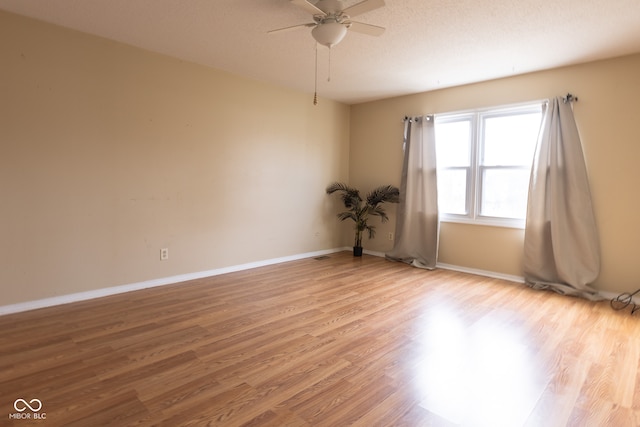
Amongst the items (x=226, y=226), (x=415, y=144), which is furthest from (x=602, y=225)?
(x=226, y=226)

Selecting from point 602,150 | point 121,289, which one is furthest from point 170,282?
point 602,150

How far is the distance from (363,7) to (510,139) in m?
2.95

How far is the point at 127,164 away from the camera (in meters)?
3.46

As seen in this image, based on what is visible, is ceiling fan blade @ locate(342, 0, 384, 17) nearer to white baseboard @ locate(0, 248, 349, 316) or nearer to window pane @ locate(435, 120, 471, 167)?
window pane @ locate(435, 120, 471, 167)

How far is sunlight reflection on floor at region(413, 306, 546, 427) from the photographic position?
1.75 meters

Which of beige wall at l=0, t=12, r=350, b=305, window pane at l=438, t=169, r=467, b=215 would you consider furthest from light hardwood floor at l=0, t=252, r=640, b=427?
window pane at l=438, t=169, r=467, b=215

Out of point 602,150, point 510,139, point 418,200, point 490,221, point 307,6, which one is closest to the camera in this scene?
point 307,6

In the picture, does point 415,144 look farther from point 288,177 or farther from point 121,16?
point 121,16

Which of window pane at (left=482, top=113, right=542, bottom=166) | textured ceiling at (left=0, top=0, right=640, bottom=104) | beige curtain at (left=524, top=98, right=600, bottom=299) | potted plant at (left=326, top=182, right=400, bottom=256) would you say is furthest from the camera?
potted plant at (left=326, top=182, right=400, bottom=256)

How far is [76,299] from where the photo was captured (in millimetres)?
3207

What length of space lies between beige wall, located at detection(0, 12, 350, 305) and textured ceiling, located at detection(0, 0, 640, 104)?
0.32 metres

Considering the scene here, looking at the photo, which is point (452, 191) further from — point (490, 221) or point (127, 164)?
point (127, 164)

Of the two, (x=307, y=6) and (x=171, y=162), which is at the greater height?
(x=307, y=6)

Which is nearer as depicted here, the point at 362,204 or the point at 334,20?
the point at 334,20
